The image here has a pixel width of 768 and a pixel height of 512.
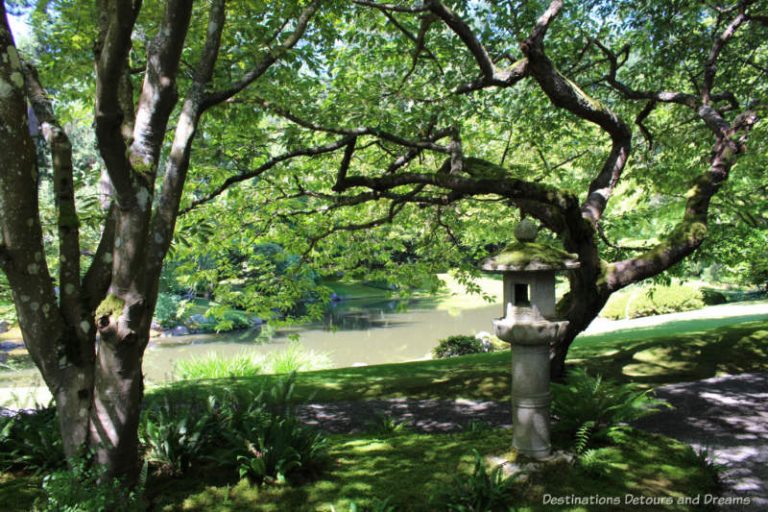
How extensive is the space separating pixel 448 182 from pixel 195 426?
156 inches

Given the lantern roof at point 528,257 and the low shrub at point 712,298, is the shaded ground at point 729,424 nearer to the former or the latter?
the lantern roof at point 528,257

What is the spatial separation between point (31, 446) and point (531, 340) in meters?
4.45

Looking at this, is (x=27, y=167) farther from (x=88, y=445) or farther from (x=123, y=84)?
(x=88, y=445)

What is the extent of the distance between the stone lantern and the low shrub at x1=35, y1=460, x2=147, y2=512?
10.0 feet

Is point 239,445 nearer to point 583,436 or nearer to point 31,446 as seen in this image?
point 31,446

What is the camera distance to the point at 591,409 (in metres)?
5.22

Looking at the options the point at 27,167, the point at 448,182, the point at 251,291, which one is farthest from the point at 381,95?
the point at 27,167

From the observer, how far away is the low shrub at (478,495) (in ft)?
12.9

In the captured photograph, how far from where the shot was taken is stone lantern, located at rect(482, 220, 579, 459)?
4594 mm

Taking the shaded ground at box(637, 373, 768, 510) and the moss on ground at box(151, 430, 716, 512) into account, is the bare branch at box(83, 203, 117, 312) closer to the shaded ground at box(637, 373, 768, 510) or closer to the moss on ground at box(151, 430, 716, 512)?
the moss on ground at box(151, 430, 716, 512)

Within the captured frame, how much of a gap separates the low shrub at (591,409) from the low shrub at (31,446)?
456cm

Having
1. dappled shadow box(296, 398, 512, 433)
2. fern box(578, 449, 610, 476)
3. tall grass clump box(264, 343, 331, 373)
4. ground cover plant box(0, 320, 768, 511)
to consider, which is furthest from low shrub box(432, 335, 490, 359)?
fern box(578, 449, 610, 476)

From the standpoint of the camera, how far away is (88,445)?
4059 millimetres

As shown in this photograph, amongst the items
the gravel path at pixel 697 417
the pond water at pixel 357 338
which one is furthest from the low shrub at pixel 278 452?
the pond water at pixel 357 338
